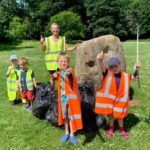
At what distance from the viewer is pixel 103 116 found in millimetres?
9305

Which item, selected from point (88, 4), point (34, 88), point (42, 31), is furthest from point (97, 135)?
point (88, 4)

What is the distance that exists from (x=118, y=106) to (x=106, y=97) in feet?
1.05

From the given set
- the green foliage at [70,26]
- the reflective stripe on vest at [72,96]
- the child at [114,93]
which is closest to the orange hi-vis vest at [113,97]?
the child at [114,93]

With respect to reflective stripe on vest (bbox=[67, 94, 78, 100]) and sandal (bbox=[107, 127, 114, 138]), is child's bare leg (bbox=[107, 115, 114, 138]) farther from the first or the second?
reflective stripe on vest (bbox=[67, 94, 78, 100])

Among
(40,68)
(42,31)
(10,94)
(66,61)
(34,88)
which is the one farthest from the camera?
(42,31)

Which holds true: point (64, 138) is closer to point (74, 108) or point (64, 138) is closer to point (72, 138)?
point (72, 138)

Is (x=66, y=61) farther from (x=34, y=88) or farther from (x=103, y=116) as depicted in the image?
(x=34, y=88)

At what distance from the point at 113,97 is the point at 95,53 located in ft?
10.8

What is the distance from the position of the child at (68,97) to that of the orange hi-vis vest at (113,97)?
0.62 meters

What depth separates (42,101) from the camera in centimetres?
966

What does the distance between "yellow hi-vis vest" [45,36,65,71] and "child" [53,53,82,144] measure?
242cm

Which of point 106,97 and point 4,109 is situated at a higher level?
point 106,97

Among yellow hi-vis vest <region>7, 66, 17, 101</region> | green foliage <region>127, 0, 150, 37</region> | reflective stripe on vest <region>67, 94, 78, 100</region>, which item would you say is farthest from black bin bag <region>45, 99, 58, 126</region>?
green foliage <region>127, 0, 150, 37</region>

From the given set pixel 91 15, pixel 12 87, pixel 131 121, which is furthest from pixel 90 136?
pixel 91 15
